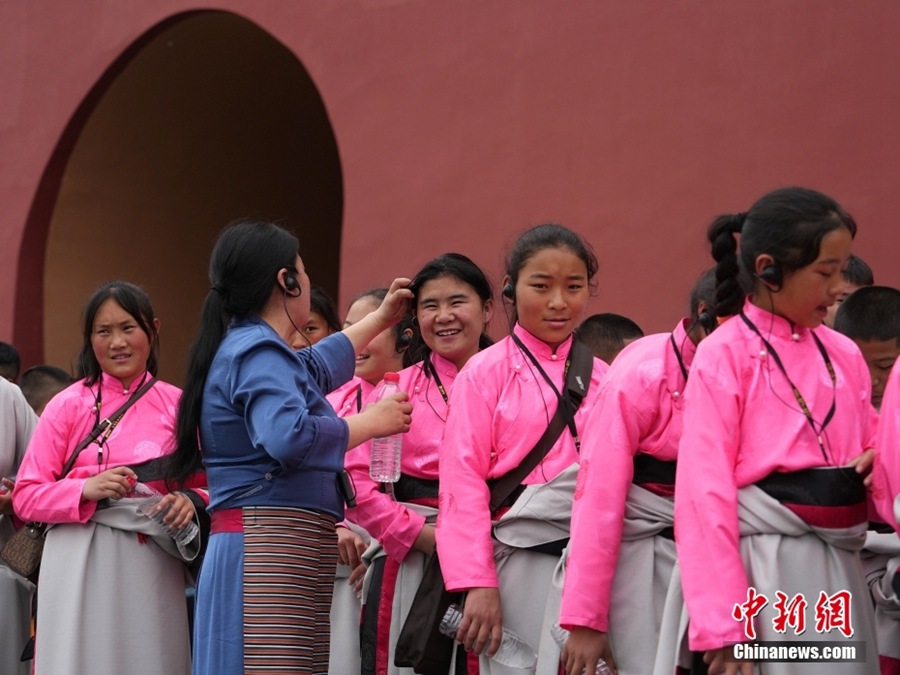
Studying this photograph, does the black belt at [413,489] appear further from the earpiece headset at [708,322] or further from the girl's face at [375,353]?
the earpiece headset at [708,322]

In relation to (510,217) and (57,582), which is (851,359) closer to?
(57,582)

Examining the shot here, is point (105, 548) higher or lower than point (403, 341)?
lower

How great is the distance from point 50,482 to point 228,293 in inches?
52.6

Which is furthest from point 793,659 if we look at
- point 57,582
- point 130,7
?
point 130,7

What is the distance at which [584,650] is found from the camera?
8.86 ft

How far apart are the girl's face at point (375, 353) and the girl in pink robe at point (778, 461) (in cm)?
172

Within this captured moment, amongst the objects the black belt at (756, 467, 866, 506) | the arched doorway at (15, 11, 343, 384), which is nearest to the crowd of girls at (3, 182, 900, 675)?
the black belt at (756, 467, 866, 506)

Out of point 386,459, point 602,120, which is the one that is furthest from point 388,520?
point 602,120

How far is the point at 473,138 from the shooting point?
597 cm

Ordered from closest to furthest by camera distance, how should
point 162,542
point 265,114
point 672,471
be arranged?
point 672,471 < point 162,542 < point 265,114

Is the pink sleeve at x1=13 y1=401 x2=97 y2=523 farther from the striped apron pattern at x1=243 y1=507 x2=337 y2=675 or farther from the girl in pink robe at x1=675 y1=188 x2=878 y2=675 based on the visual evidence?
the girl in pink robe at x1=675 y1=188 x2=878 y2=675

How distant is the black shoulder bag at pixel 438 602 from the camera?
10.4 ft

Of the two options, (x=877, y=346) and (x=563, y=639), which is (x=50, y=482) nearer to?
(x=563, y=639)

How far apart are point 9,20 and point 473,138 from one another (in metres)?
3.92
